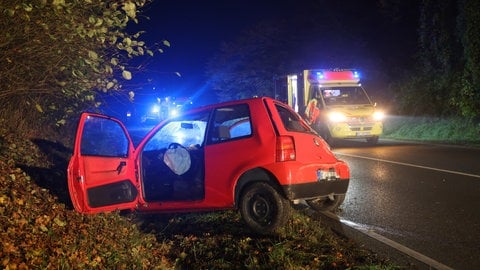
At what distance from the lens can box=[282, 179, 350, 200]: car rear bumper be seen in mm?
5562

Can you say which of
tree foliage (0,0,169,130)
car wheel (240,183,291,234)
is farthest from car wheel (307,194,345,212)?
tree foliage (0,0,169,130)

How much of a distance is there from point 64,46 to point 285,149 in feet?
9.29

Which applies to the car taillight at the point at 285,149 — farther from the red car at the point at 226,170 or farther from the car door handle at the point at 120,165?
the car door handle at the point at 120,165

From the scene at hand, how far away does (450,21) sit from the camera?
2098 centimetres

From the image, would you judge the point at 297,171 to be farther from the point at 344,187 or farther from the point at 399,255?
the point at 399,255

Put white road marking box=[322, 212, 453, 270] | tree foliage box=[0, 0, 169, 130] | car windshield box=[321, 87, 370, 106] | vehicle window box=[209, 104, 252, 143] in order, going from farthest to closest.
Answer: car windshield box=[321, 87, 370, 106] → vehicle window box=[209, 104, 252, 143] → tree foliage box=[0, 0, 169, 130] → white road marking box=[322, 212, 453, 270]

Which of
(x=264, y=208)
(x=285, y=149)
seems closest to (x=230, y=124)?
(x=285, y=149)

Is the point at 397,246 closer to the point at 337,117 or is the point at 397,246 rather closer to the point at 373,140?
the point at 337,117

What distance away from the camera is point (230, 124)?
6441mm

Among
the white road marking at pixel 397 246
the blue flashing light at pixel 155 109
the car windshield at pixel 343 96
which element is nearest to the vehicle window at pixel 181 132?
the white road marking at pixel 397 246

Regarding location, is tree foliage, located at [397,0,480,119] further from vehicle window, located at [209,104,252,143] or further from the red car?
vehicle window, located at [209,104,252,143]

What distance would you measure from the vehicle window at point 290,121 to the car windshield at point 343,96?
10.3 metres

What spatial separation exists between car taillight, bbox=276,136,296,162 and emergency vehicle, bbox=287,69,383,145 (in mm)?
10480

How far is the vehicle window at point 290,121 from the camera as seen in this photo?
6143 millimetres
